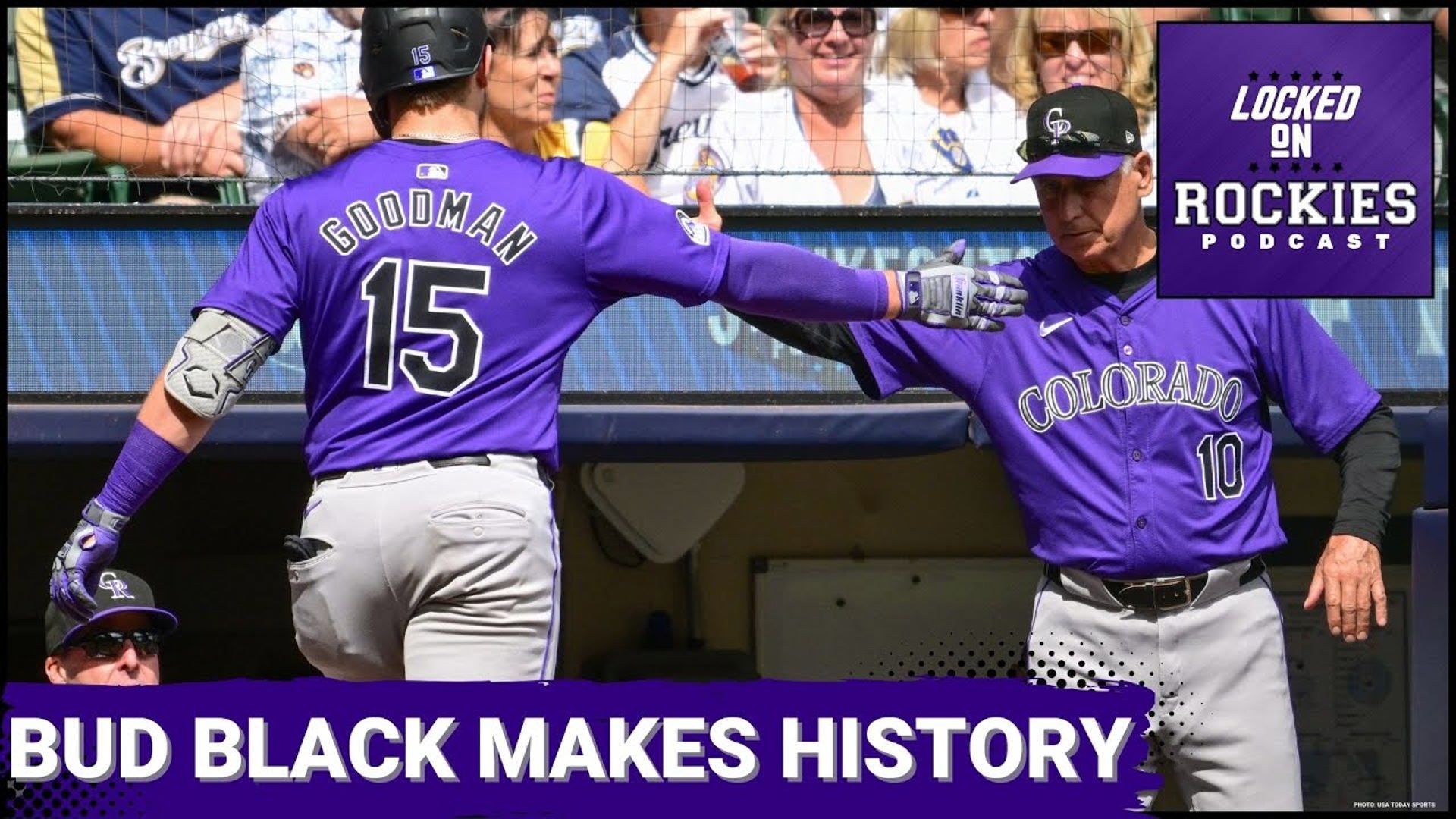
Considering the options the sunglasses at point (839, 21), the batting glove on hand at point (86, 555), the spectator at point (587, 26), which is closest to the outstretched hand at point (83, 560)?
the batting glove on hand at point (86, 555)

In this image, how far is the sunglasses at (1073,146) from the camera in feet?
11.7

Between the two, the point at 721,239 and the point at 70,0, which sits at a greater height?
the point at 70,0

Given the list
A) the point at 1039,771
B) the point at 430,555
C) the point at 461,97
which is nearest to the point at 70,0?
the point at 461,97

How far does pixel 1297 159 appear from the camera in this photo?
4.18 m

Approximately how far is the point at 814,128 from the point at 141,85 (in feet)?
6.12

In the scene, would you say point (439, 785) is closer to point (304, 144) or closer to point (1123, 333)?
point (1123, 333)

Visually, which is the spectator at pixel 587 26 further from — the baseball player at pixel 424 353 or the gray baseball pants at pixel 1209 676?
the gray baseball pants at pixel 1209 676

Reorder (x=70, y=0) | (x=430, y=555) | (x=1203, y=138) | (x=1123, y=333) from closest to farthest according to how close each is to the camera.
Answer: (x=430, y=555), (x=1123, y=333), (x=1203, y=138), (x=70, y=0)

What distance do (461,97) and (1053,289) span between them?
4.22ft

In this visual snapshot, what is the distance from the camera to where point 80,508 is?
5.77 metres

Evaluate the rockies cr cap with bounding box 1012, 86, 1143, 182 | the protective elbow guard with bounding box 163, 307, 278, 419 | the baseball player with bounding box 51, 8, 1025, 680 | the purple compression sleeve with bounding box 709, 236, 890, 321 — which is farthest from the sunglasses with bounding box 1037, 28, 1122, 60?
the protective elbow guard with bounding box 163, 307, 278, 419

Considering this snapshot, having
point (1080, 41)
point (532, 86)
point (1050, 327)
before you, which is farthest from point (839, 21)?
point (1050, 327)

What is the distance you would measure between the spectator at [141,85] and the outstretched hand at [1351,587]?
3.07m

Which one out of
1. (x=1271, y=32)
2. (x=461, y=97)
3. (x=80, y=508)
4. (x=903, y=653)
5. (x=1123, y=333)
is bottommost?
(x=903, y=653)
